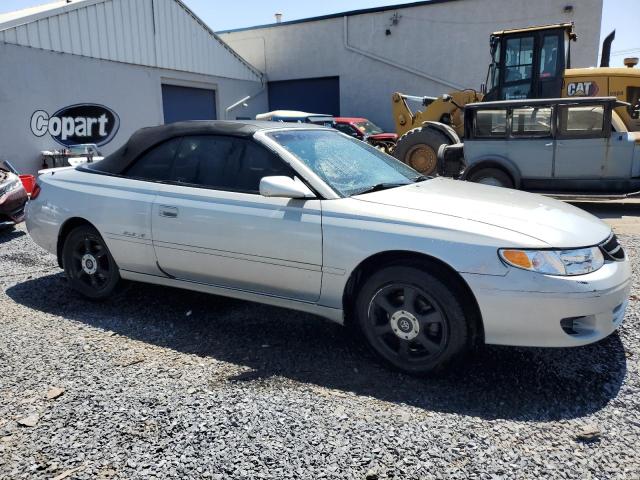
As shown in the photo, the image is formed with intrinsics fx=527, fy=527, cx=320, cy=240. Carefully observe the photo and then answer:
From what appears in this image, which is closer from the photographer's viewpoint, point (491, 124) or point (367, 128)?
point (491, 124)

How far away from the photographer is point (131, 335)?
3.93 metres

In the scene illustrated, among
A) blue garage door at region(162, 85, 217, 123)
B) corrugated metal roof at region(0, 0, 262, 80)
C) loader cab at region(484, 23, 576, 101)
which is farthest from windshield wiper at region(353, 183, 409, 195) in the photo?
blue garage door at region(162, 85, 217, 123)

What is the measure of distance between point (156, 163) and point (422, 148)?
24.9 feet

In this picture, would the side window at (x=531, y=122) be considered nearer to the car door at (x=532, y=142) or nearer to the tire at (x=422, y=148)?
the car door at (x=532, y=142)

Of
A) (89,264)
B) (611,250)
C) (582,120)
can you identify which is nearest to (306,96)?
(582,120)

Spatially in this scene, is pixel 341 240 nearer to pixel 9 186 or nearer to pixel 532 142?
pixel 9 186

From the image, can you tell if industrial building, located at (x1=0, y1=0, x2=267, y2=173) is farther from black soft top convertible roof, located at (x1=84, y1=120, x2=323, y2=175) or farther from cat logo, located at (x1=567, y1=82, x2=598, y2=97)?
cat logo, located at (x1=567, y1=82, x2=598, y2=97)

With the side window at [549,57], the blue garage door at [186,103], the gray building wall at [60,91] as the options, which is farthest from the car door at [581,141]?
the blue garage door at [186,103]

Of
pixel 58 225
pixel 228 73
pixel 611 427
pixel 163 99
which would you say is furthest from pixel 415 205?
pixel 228 73

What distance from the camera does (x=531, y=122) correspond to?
29.3 ft

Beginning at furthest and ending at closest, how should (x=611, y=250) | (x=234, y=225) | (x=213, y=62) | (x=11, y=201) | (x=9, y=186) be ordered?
(x=213, y=62), (x=9, y=186), (x=11, y=201), (x=234, y=225), (x=611, y=250)

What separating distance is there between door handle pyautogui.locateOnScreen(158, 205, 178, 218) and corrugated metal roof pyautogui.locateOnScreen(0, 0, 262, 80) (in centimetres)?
1040

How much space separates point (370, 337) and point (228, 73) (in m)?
17.8

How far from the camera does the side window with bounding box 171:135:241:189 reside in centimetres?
389
